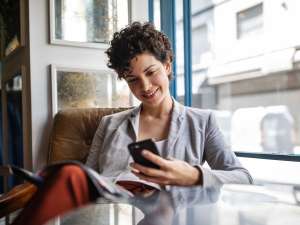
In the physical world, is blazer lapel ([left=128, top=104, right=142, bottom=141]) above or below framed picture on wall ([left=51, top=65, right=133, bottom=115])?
below

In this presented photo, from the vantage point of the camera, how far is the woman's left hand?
2.60 ft

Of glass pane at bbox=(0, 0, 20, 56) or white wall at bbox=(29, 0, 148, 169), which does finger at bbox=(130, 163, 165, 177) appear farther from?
glass pane at bbox=(0, 0, 20, 56)

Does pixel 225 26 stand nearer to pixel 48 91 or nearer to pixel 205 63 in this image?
pixel 205 63

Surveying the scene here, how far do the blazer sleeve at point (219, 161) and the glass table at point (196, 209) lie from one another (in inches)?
1.9

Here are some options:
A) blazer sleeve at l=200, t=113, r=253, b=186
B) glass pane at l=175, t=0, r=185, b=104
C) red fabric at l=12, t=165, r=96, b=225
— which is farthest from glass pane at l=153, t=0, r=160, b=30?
red fabric at l=12, t=165, r=96, b=225

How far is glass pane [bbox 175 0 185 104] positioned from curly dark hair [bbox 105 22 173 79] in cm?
80

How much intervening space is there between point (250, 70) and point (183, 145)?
0.82 metres

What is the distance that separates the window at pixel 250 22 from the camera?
1.75 meters

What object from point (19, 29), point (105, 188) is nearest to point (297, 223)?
point (105, 188)

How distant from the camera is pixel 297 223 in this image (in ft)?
2.29

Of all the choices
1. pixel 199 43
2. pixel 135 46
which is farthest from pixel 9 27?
pixel 135 46

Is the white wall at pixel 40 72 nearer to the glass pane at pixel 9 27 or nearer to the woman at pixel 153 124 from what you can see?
the glass pane at pixel 9 27

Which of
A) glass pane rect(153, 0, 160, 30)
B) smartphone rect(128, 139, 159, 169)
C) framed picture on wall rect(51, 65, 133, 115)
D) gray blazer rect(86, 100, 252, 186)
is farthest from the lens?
glass pane rect(153, 0, 160, 30)

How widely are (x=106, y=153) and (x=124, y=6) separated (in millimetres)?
1197
